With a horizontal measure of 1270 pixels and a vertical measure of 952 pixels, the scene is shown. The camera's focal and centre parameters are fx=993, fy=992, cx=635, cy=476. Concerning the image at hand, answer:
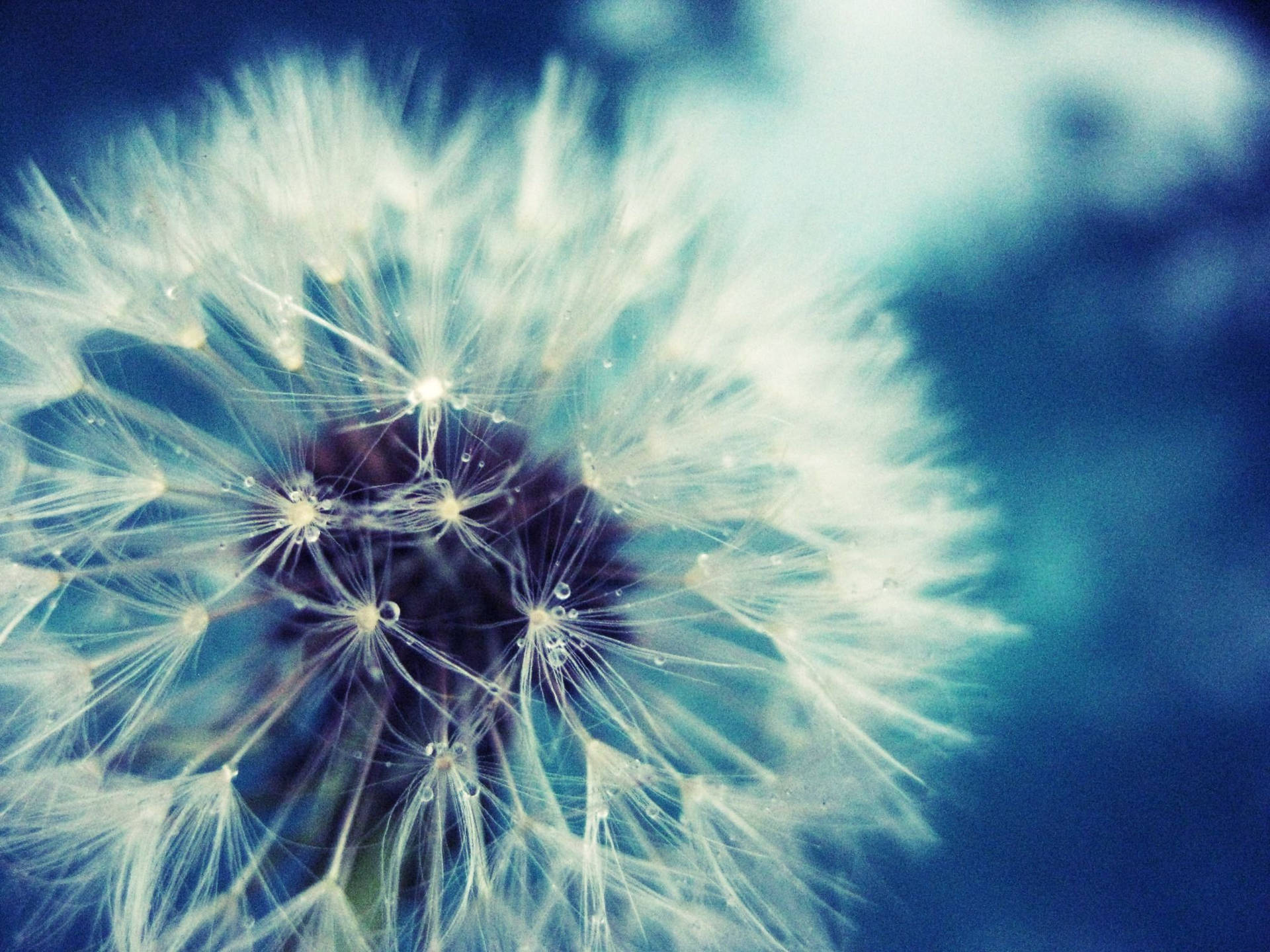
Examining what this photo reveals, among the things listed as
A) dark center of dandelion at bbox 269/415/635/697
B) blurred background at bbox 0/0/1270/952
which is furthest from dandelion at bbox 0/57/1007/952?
blurred background at bbox 0/0/1270/952

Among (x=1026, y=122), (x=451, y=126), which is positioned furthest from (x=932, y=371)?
(x=451, y=126)

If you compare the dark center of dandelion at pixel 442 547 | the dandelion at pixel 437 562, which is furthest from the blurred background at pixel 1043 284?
the dark center of dandelion at pixel 442 547

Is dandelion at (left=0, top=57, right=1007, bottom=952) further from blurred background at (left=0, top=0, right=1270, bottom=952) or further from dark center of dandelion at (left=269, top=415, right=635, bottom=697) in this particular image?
blurred background at (left=0, top=0, right=1270, bottom=952)

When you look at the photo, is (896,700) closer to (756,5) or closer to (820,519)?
(820,519)

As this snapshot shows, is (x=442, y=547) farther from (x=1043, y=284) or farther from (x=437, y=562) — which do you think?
(x=1043, y=284)

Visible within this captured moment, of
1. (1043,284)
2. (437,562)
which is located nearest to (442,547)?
(437,562)

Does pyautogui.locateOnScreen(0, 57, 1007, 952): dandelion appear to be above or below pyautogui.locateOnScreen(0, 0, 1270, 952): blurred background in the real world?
below
